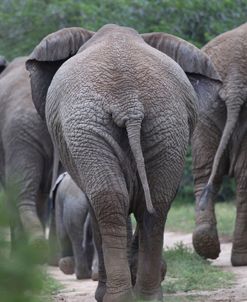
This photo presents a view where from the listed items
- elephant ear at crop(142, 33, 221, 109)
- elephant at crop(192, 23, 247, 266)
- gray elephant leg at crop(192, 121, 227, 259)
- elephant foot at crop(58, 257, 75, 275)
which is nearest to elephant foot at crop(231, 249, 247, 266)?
elephant at crop(192, 23, 247, 266)

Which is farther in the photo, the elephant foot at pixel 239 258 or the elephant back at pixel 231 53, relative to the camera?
the elephant foot at pixel 239 258

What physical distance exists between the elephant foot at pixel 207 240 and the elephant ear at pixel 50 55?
201cm

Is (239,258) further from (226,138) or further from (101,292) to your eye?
(101,292)

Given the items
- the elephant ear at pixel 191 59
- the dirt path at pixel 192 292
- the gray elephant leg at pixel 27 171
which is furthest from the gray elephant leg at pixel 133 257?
the gray elephant leg at pixel 27 171

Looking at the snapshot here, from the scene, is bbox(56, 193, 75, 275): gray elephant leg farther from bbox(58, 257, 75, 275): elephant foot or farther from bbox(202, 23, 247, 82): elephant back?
bbox(202, 23, 247, 82): elephant back

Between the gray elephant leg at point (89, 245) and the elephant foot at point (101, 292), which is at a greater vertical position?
the elephant foot at point (101, 292)

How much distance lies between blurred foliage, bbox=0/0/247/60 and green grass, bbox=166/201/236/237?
8.71 feet

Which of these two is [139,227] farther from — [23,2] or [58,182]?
[23,2]

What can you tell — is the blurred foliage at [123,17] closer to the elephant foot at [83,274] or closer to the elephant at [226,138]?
the elephant at [226,138]

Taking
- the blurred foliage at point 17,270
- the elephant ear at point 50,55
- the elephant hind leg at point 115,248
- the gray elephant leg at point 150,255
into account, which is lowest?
the gray elephant leg at point 150,255

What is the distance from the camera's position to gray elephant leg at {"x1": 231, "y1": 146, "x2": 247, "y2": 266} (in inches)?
287

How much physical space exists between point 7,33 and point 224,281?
1023 centimetres

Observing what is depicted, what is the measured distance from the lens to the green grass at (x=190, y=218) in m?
11.6

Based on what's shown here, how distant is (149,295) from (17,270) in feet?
12.4
